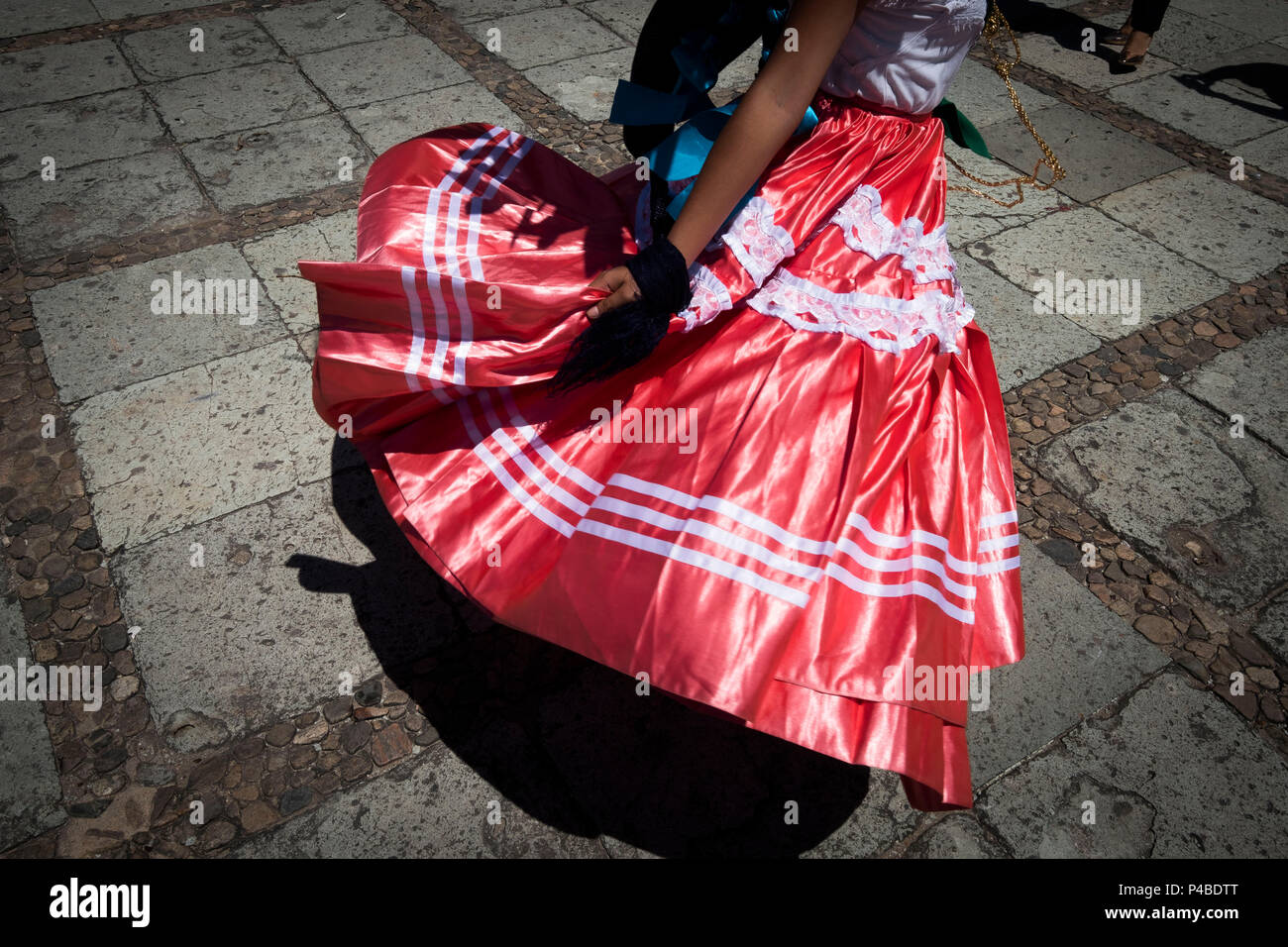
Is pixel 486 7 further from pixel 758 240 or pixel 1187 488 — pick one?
pixel 1187 488

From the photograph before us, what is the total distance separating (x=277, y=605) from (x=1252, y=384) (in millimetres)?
3764

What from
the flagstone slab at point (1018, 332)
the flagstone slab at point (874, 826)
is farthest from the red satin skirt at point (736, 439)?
the flagstone slab at point (1018, 332)

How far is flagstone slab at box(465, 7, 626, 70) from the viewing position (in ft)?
17.6

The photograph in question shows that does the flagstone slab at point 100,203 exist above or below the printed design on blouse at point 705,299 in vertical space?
below

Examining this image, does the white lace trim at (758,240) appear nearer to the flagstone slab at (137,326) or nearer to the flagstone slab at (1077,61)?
the flagstone slab at (137,326)

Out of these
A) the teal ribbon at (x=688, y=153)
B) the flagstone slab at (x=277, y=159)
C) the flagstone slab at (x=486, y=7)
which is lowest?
the flagstone slab at (x=277, y=159)

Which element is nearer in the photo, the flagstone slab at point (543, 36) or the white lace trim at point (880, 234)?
the white lace trim at point (880, 234)

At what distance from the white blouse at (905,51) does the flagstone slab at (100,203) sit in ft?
10.6

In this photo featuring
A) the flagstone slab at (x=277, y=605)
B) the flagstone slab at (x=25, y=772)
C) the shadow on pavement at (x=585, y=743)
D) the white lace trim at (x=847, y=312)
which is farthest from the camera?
the flagstone slab at (x=277, y=605)

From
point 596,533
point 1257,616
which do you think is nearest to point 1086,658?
point 1257,616

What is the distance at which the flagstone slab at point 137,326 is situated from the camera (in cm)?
330

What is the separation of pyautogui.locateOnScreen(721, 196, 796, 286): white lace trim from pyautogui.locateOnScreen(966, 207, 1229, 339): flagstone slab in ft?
7.81

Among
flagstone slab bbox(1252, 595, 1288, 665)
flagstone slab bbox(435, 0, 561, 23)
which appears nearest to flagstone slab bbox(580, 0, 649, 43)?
flagstone slab bbox(435, 0, 561, 23)

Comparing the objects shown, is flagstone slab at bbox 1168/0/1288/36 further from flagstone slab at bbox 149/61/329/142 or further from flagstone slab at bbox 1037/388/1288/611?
flagstone slab at bbox 149/61/329/142
